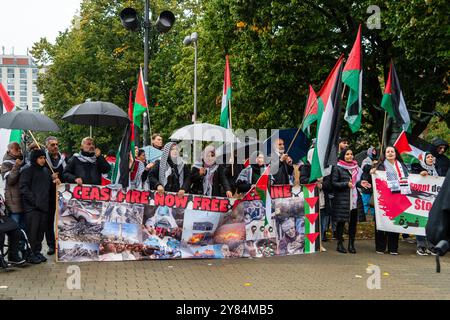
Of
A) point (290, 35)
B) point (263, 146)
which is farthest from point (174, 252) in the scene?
point (290, 35)

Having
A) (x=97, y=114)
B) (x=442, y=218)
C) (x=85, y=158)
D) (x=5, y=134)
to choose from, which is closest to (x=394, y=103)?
(x=97, y=114)

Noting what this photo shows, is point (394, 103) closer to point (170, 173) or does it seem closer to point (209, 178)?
point (209, 178)

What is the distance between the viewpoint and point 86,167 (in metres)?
10.7

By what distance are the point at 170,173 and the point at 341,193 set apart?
3.24 metres

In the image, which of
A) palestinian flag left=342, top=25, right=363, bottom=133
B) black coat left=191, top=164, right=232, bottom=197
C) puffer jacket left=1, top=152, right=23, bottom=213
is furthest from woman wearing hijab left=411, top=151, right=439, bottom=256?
puffer jacket left=1, top=152, right=23, bottom=213

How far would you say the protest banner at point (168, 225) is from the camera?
9.93m

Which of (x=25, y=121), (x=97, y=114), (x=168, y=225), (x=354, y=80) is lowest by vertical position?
(x=168, y=225)

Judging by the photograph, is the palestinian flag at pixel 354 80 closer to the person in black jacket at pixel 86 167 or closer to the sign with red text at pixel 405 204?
the sign with red text at pixel 405 204

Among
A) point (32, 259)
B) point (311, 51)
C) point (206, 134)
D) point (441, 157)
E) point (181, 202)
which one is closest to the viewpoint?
point (32, 259)

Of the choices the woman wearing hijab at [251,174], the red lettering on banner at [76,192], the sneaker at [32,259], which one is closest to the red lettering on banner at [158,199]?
the red lettering on banner at [76,192]

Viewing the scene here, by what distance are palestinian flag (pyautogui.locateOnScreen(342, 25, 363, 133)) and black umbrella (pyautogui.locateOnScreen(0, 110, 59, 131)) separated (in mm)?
5321

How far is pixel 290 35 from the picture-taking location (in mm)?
18000

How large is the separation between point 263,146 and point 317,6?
5331mm

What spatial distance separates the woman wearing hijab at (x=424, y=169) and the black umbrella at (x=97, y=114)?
5.78 meters
